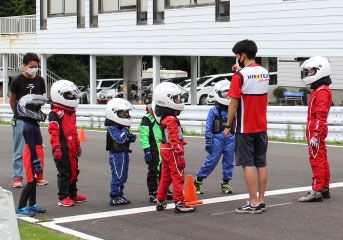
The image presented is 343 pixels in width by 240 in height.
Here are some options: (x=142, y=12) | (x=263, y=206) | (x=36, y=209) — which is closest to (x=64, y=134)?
(x=36, y=209)

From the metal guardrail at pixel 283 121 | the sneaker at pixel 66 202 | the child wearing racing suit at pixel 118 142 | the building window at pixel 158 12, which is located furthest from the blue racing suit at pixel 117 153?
the building window at pixel 158 12

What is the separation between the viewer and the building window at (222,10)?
23.9m

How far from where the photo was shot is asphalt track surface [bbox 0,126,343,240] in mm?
7586

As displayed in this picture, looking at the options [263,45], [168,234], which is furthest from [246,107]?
[263,45]

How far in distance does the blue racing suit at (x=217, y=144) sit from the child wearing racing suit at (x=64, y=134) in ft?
6.24

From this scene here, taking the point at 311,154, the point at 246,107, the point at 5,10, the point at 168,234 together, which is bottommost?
the point at 168,234

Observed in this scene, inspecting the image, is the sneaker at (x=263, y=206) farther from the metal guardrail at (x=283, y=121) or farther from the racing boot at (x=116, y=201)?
the metal guardrail at (x=283, y=121)

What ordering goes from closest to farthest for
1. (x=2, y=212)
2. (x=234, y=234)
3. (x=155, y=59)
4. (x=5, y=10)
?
(x=2, y=212) → (x=234, y=234) → (x=155, y=59) → (x=5, y=10)

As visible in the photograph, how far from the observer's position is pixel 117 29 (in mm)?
28234

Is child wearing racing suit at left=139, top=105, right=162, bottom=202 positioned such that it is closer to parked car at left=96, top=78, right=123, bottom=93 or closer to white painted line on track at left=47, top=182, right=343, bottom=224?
white painted line on track at left=47, top=182, right=343, bottom=224

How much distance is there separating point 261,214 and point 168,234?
58.5 inches

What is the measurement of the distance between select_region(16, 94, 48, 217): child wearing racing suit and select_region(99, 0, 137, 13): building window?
18748 millimetres

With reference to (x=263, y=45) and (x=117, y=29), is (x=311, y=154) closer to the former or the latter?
(x=263, y=45)

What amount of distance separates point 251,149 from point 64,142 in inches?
98.9
